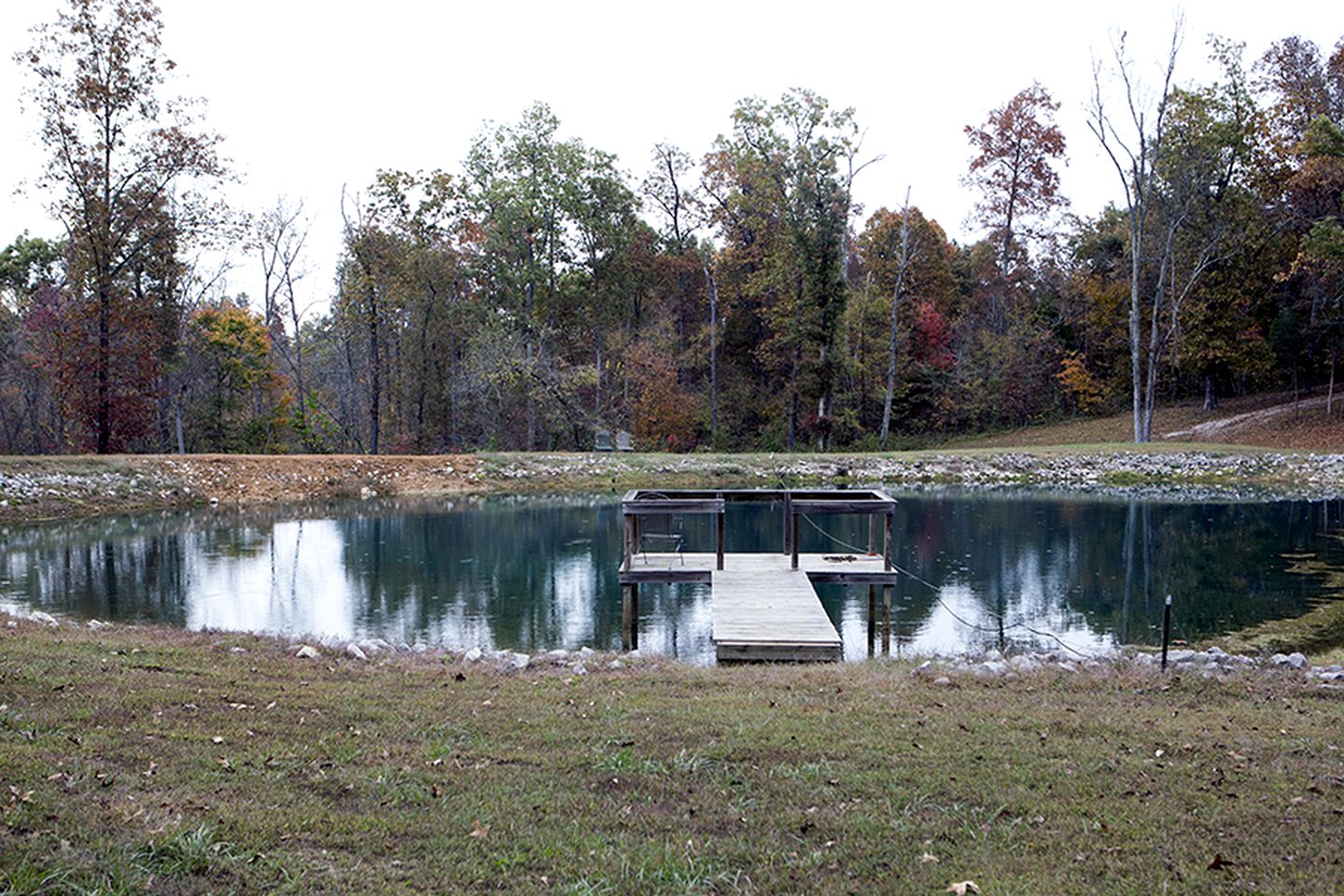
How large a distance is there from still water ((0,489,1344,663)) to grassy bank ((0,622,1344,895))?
4.51 metres

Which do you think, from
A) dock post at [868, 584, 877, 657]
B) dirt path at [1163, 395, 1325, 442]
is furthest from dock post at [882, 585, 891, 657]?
dirt path at [1163, 395, 1325, 442]

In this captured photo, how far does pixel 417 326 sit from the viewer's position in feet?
141

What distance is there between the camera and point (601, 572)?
1662cm

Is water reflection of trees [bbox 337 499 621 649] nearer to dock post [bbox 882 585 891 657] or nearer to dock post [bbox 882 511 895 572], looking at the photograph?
dock post [bbox 882 585 891 657]

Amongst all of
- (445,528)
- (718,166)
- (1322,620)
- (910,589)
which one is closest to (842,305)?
(718,166)

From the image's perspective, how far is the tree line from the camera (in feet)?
103

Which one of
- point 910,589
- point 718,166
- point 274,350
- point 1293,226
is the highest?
point 718,166

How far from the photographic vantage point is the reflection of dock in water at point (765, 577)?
9.64m

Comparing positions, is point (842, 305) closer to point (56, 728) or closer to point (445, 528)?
point (445, 528)

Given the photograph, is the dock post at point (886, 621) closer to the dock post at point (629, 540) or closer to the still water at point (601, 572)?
the still water at point (601, 572)

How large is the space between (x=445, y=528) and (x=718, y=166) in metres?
27.9

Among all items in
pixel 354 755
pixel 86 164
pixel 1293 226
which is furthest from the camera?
pixel 1293 226

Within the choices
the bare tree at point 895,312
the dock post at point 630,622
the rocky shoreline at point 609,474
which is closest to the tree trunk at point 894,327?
the bare tree at point 895,312

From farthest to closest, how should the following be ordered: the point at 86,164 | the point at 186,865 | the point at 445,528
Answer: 1. the point at 86,164
2. the point at 445,528
3. the point at 186,865
